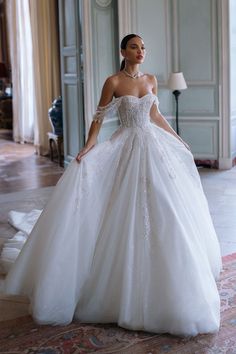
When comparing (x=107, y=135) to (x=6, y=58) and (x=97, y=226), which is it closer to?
(x=97, y=226)

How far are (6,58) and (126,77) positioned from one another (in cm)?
1040

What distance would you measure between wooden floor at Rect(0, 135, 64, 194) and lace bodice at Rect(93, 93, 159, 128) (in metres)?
3.31

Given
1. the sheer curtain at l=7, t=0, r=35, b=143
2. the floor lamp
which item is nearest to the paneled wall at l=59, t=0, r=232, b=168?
the floor lamp

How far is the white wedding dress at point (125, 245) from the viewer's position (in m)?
2.58

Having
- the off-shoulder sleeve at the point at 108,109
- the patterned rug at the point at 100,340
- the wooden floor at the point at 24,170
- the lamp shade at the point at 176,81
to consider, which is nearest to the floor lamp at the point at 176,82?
the lamp shade at the point at 176,81

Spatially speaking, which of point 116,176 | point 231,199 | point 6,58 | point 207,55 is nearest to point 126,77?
point 116,176

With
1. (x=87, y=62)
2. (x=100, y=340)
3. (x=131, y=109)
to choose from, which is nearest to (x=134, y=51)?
(x=131, y=109)

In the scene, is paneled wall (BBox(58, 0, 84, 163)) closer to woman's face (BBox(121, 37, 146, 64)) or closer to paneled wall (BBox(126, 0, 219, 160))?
paneled wall (BBox(126, 0, 219, 160))

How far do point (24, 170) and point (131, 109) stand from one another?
4.59 metres

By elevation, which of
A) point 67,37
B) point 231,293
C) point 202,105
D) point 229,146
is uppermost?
point 67,37

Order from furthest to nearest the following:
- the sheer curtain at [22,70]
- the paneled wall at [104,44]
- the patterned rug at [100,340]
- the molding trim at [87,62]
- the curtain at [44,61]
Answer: the sheer curtain at [22,70] → the curtain at [44,61] → the paneled wall at [104,44] → the molding trim at [87,62] → the patterned rug at [100,340]

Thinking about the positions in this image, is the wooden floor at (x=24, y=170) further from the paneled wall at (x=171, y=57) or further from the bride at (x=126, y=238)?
the bride at (x=126, y=238)

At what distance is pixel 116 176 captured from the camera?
2.84 meters

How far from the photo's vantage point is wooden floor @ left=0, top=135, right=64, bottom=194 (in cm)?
633
